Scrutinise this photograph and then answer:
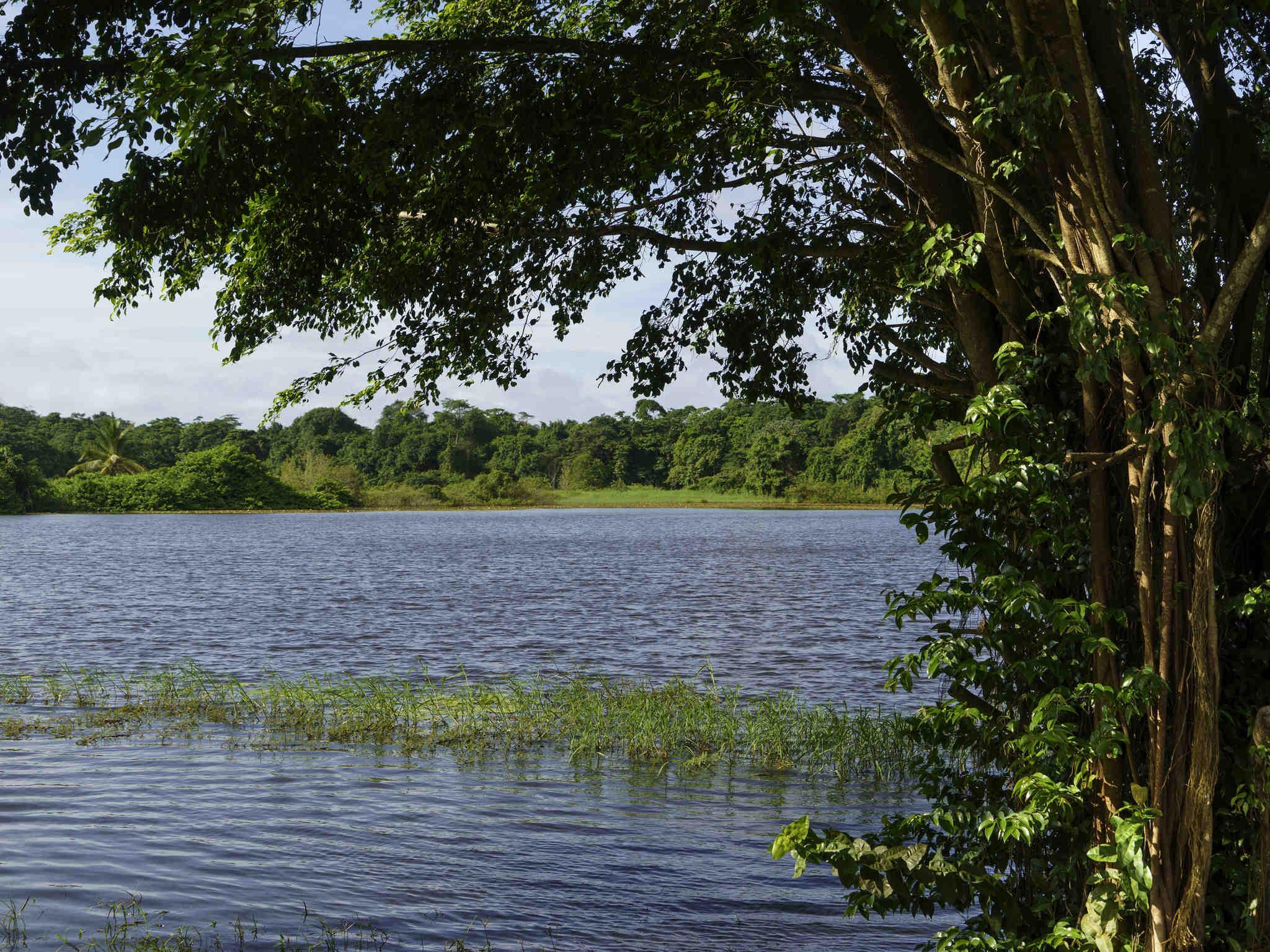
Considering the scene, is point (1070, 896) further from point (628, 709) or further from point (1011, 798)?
point (628, 709)

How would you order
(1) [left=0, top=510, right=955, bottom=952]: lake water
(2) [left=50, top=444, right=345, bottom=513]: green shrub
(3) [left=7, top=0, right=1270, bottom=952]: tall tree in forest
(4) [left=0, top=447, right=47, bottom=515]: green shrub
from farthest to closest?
(2) [left=50, top=444, right=345, bottom=513]: green shrub → (4) [left=0, top=447, right=47, bottom=515]: green shrub → (1) [left=0, top=510, right=955, bottom=952]: lake water → (3) [left=7, top=0, right=1270, bottom=952]: tall tree in forest

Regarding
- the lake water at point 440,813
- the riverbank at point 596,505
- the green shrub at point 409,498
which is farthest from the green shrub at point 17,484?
the lake water at point 440,813

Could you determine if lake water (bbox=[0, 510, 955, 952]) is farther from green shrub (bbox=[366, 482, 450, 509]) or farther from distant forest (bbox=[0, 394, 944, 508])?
green shrub (bbox=[366, 482, 450, 509])

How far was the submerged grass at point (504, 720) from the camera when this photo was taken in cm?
1292

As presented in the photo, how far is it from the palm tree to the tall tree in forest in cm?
10602

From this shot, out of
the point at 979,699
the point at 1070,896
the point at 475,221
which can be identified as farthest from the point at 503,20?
the point at 1070,896

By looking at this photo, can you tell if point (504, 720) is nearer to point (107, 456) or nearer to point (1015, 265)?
point (1015, 265)

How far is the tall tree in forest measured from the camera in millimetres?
4742

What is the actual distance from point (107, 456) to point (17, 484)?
12948 mm

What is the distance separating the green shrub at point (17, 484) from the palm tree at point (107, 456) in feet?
25.1

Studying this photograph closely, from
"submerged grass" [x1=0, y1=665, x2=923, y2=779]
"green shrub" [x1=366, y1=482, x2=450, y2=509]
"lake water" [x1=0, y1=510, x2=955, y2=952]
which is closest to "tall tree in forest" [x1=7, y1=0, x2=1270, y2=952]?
"lake water" [x1=0, y1=510, x2=955, y2=952]

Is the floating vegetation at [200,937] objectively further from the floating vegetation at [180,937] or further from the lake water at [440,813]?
the lake water at [440,813]

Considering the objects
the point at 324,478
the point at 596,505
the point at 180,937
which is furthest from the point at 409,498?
the point at 180,937

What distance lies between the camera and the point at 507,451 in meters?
127
